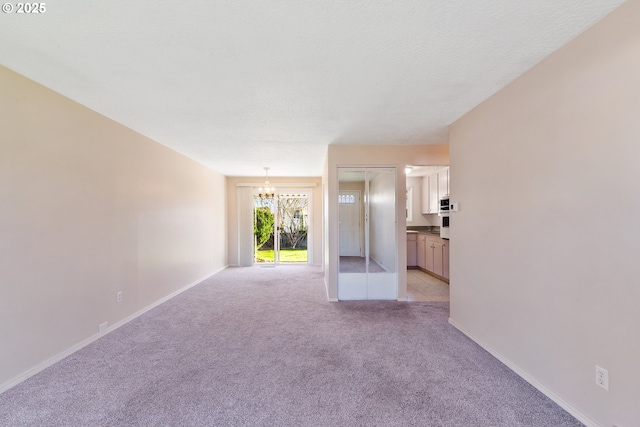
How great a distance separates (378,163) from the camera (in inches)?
167

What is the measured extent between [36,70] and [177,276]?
3.39m

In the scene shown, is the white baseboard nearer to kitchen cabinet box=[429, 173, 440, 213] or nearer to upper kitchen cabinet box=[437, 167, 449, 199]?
upper kitchen cabinet box=[437, 167, 449, 199]

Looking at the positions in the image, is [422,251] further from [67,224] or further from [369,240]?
[67,224]

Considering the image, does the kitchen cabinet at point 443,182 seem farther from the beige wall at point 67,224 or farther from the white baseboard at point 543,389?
the beige wall at point 67,224

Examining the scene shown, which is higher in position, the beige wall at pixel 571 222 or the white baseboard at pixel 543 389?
the beige wall at pixel 571 222

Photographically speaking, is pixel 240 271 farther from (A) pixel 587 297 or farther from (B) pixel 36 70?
(A) pixel 587 297

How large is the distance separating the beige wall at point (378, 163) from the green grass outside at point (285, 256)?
11.1 feet

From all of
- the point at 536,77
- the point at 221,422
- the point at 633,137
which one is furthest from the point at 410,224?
the point at 221,422

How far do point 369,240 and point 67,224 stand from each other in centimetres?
368

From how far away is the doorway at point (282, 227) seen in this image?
7.43 m

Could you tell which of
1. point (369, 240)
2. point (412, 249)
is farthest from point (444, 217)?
point (369, 240)

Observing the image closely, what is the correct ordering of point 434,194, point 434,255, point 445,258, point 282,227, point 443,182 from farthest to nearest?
point 282,227 → point 434,194 → point 443,182 → point 434,255 → point 445,258

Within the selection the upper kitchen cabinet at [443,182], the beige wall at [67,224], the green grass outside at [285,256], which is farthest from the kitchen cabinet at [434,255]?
the beige wall at [67,224]

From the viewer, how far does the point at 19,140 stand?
2123 mm
